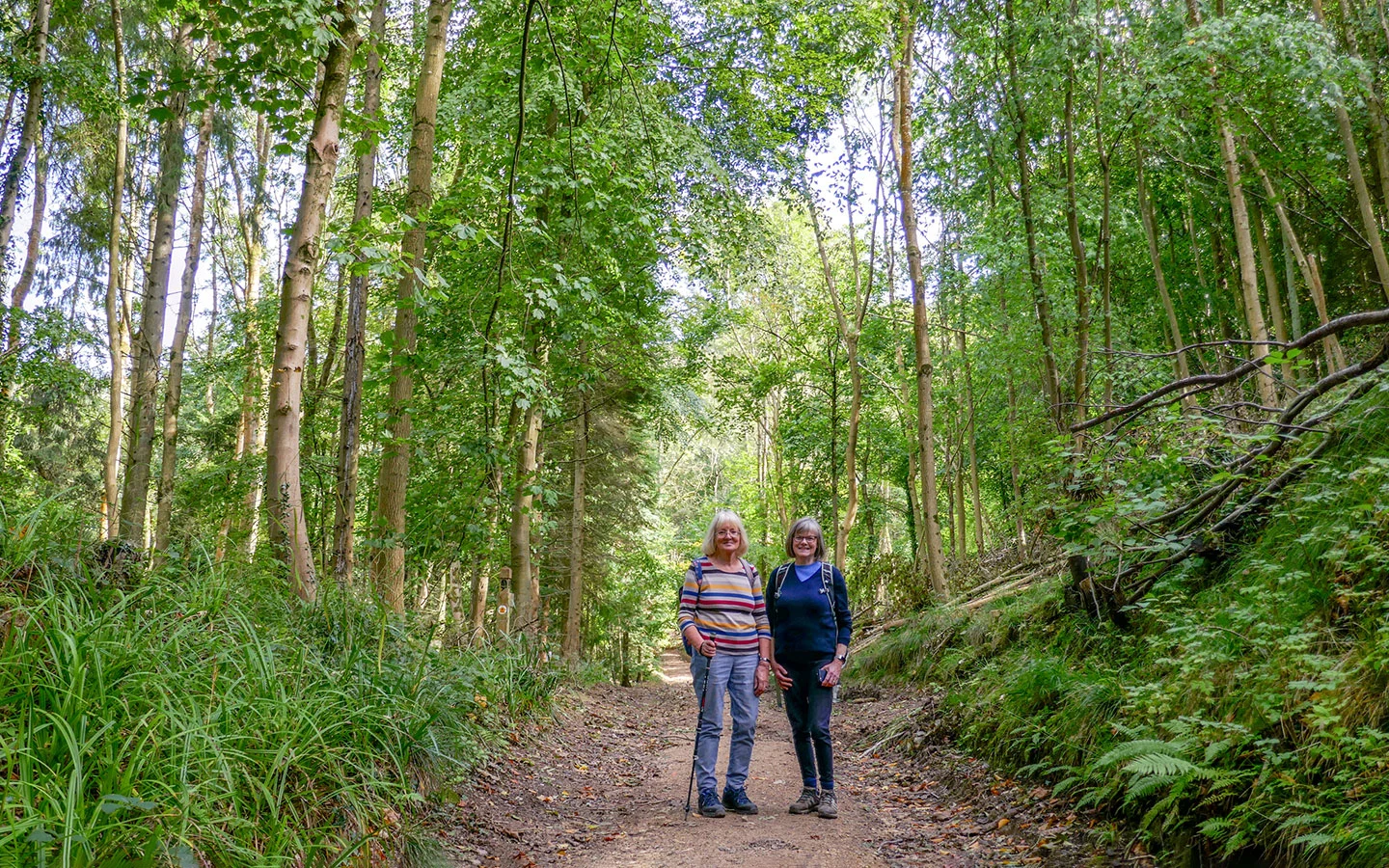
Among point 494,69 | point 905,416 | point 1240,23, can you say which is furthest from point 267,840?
point 905,416

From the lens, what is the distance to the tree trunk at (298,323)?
5539 mm

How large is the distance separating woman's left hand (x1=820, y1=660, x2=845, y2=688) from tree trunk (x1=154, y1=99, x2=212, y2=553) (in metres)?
11.6

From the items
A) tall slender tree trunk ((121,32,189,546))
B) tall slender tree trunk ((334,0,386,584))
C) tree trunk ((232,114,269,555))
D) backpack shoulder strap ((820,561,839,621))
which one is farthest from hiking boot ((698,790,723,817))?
tree trunk ((232,114,269,555))

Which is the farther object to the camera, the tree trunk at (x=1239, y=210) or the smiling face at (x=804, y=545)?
the tree trunk at (x=1239, y=210)

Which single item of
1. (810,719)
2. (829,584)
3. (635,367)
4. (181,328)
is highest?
(181,328)

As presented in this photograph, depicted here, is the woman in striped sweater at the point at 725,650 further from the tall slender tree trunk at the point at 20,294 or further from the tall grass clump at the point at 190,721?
the tall slender tree trunk at the point at 20,294

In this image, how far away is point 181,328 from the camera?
14.4 metres

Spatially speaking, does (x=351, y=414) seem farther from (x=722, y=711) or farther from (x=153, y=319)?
(x=153, y=319)

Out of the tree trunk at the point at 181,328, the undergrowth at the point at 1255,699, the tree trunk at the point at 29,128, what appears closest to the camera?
the undergrowth at the point at 1255,699

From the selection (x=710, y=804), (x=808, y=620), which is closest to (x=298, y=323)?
(x=808, y=620)

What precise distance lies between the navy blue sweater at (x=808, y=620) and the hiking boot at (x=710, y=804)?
0.97 m

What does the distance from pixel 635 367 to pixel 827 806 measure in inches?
406

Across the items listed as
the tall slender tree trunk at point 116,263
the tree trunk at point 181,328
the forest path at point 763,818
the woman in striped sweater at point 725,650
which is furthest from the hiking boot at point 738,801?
the tall slender tree trunk at point 116,263

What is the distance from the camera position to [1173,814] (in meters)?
3.68
